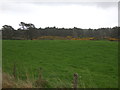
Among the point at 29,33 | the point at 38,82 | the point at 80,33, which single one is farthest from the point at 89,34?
the point at 38,82

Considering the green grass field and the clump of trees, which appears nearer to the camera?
the green grass field

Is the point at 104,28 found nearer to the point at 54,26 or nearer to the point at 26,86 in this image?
the point at 54,26

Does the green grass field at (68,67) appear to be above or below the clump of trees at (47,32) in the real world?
below

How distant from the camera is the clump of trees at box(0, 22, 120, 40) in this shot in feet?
326

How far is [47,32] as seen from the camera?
405 feet

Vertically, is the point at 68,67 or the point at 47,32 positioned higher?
the point at 47,32

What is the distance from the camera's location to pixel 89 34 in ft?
422

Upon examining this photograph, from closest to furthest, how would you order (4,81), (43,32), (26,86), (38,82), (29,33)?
1. (26,86)
2. (4,81)
3. (38,82)
4. (29,33)
5. (43,32)

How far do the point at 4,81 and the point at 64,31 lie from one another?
117m

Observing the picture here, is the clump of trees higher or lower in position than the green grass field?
higher

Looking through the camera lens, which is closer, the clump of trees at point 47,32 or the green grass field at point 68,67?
the green grass field at point 68,67

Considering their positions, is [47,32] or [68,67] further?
[47,32]

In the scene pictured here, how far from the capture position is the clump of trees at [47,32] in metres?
99.2

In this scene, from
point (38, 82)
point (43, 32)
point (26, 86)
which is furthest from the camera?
point (43, 32)
